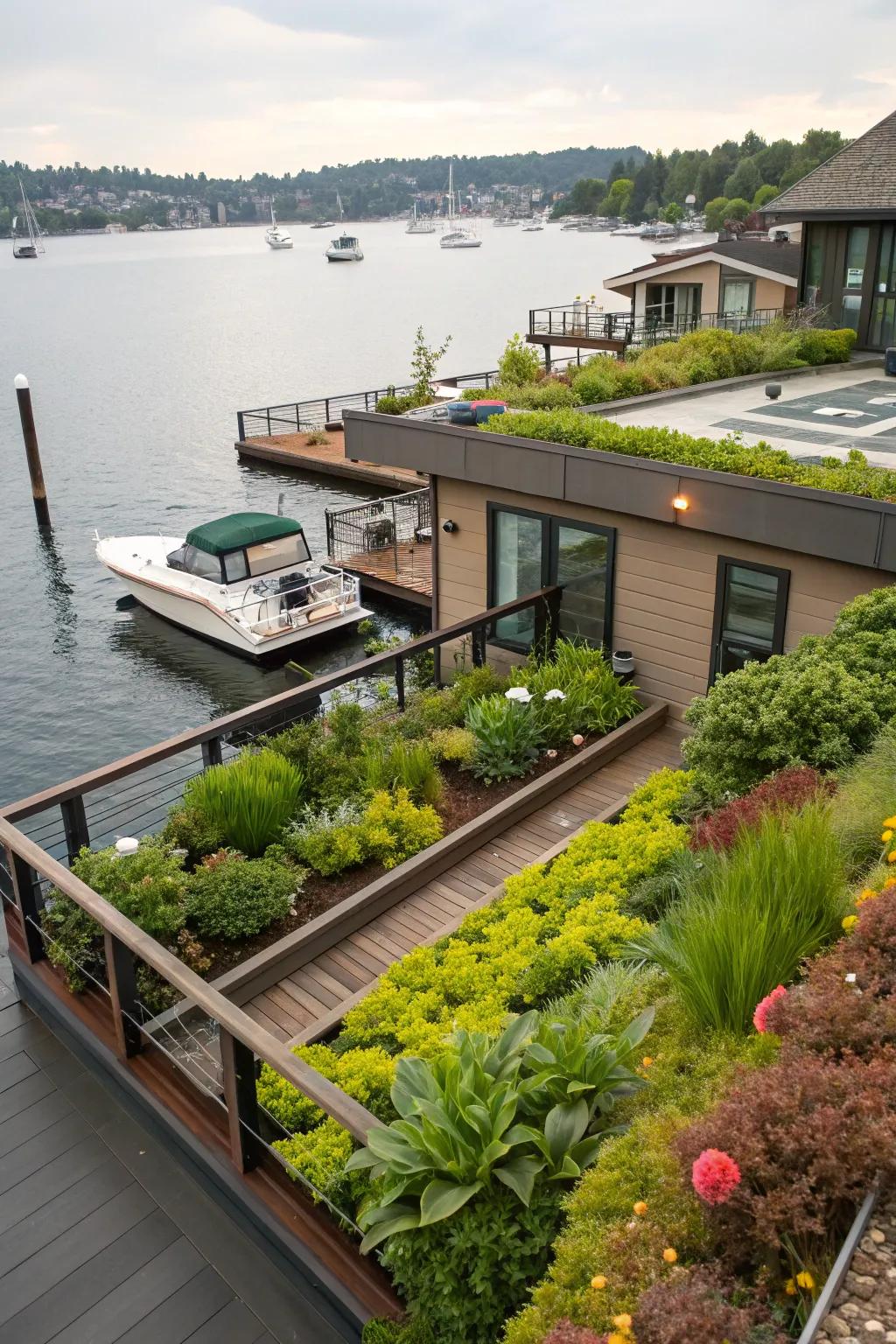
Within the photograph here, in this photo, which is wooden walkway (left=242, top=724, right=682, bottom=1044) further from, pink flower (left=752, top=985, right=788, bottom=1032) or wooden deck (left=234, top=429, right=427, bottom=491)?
wooden deck (left=234, top=429, right=427, bottom=491)

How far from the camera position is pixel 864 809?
5035 millimetres

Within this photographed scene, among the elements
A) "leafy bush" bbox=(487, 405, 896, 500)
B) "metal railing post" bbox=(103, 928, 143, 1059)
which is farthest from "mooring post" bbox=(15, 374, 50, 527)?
"metal railing post" bbox=(103, 928, 143, 1059)

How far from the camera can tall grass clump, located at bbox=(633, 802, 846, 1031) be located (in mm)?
3873

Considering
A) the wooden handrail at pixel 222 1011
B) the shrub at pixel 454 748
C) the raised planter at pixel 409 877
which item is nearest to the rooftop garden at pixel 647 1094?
the wooden handrail at pixel 222 1011

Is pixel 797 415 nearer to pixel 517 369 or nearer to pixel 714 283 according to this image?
pixel 517 369

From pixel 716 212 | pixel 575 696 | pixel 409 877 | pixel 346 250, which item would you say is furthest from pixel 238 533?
pixel 346 250

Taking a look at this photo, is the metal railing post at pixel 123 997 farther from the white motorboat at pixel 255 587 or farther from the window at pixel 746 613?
the white motorboat at pixel 255 587

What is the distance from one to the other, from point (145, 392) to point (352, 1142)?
4976 cm

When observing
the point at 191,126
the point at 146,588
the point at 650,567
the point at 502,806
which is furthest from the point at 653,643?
the point at 191,126

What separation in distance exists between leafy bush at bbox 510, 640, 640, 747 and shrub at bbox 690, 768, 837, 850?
290 cm

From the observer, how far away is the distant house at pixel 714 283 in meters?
28.5

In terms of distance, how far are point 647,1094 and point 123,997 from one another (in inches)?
94.8

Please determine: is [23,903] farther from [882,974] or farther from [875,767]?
[875,767]

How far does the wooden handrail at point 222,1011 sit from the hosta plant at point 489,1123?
15 cm
